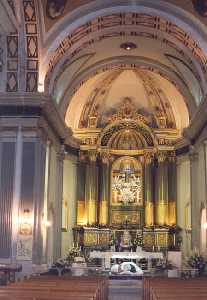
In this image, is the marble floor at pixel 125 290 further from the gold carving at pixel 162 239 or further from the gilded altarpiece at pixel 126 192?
the gilded altarpiece at pixel 126 192

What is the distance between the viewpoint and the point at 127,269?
830 inches

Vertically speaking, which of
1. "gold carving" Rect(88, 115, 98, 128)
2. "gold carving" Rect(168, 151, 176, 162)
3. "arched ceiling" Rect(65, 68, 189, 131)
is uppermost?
"arched ceiling" Rect(65, 68, 189, 131)

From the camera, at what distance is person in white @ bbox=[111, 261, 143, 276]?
20694 mm

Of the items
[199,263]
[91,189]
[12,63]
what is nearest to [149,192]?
[91,189]

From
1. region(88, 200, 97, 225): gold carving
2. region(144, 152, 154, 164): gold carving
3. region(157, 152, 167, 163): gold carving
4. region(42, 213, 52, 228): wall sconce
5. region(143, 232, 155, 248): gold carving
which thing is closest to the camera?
region(42, 213, 52, 228): wall sconce

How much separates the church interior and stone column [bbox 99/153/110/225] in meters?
0.05

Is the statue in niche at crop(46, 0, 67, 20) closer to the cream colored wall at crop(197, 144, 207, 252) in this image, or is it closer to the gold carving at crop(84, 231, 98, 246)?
the cream colored wall at crop(197, 144, 207, 252)

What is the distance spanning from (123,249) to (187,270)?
450cm

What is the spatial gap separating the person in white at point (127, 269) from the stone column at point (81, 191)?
3583 millimetres

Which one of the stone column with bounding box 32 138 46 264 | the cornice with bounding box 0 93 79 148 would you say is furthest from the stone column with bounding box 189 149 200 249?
the cornice with bounding box 0 93 79 148

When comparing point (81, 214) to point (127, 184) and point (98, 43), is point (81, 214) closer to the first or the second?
point (127, 184)

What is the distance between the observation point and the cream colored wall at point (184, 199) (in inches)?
921

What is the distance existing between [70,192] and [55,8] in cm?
1021

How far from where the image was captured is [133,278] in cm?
1961
